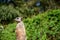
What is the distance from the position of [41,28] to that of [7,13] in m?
2.46

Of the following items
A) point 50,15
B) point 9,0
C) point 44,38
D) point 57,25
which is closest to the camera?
point 44,38

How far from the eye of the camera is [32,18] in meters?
10.9

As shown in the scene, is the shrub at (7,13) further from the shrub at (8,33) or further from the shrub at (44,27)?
the shrub at (44,27)

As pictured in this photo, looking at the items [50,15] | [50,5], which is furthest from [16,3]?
[50,15]

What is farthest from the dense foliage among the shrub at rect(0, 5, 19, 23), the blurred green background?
the shrub at rect(0, 5, 19, 23)

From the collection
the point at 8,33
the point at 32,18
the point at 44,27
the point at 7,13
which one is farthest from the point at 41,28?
the point at 7,13

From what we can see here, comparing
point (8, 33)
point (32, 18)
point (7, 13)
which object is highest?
point (7, 13)

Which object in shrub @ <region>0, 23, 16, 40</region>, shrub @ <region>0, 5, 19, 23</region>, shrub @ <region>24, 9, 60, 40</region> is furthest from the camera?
shrub @ <region>0, 5, 19, 23</region>

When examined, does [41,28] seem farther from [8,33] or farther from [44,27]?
[8,33]

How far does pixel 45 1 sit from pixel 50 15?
2.17 meters

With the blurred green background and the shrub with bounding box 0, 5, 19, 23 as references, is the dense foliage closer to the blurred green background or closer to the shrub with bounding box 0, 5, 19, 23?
the blurred green background

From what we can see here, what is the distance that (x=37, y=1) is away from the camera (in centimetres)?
1268

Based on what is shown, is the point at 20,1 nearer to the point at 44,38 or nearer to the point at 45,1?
the point at 45,1

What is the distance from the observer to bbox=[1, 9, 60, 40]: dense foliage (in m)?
9.20
